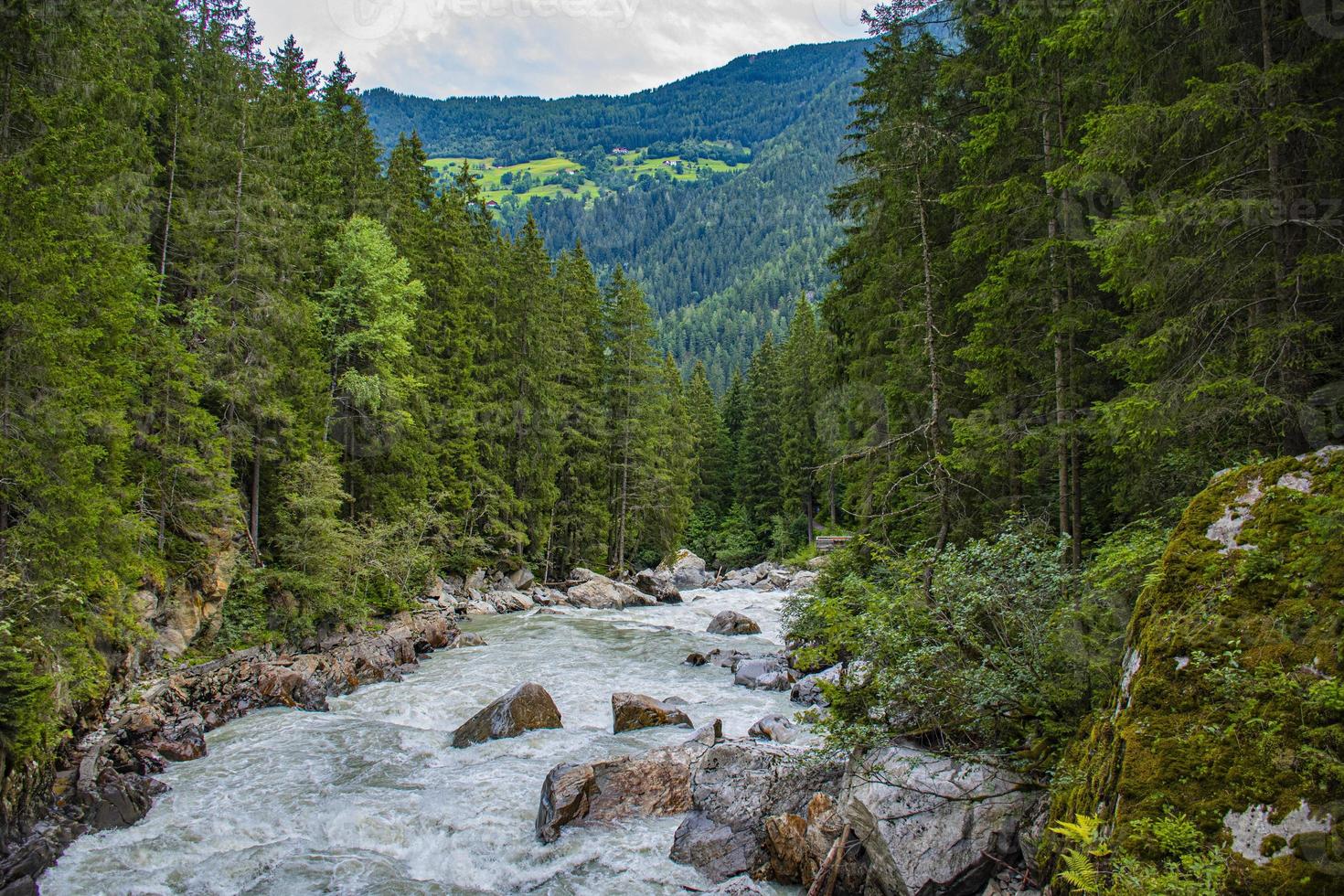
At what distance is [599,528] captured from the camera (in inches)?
1398

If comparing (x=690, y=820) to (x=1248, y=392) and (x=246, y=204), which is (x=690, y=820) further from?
(x=246, y=204)

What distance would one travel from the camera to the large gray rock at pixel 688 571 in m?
38.2

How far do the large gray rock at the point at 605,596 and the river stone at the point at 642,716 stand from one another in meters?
16.3

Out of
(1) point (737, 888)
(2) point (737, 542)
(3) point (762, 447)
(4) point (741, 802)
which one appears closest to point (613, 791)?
(4) point (741, 802)

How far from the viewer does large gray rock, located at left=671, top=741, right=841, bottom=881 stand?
24.1 ft

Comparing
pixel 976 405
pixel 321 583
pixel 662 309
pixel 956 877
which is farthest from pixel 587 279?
A: pixel 662 309

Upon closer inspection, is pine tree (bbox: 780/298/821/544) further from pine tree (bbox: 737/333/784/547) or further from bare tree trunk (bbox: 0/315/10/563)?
bare tree trunk (bbox: 0/315/10/563)

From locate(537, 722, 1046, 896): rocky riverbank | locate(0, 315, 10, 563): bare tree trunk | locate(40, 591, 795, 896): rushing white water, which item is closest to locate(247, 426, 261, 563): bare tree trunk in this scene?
locate(40, 591, 795, 896): rushing white water

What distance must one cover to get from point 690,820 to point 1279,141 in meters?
9.01

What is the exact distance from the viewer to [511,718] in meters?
11.9

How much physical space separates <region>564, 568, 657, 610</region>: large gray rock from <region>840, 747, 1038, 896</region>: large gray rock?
2283cm

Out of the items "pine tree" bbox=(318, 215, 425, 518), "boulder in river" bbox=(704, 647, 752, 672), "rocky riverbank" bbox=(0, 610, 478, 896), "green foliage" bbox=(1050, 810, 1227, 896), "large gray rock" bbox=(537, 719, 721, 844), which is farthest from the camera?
"pine tree" bbox=(318, 215, 425, 518)
